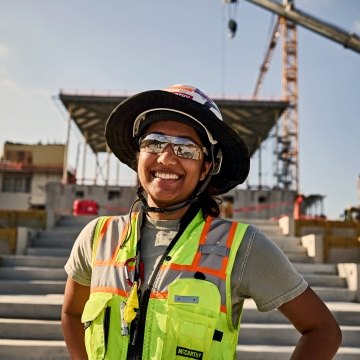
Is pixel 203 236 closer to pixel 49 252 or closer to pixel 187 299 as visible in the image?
pixel 187 299

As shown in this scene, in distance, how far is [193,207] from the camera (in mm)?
2027

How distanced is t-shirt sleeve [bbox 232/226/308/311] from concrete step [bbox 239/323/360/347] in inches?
159

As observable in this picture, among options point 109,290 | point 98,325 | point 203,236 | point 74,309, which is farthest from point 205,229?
point 74,309

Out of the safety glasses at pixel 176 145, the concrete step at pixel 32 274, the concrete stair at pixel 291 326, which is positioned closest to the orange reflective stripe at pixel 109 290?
the safety glasses at pixel 176 145

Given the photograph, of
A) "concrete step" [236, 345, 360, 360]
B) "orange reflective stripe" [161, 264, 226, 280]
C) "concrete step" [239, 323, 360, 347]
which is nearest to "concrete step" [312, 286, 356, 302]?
"concrete step" [239, 323, 360, 347]

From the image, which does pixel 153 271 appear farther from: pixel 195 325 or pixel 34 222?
pixel 34 222

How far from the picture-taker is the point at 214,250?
1.77m

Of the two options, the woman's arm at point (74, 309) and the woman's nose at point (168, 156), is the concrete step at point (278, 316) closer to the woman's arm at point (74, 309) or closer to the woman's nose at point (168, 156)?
the woman's arm at point (74, 309)

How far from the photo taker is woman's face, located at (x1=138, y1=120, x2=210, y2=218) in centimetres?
197

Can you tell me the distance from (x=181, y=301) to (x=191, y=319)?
0.26 feet

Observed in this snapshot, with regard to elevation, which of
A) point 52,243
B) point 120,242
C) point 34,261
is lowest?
point 34,261

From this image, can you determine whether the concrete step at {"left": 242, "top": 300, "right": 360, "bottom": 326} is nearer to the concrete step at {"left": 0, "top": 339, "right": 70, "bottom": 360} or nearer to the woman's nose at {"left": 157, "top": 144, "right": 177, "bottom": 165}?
the concrete step at {"left": 0, "top": 339, "right": 70, "bottom": 360}

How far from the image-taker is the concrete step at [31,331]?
537 centimetres

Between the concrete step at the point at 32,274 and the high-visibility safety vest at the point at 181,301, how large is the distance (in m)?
5.89
